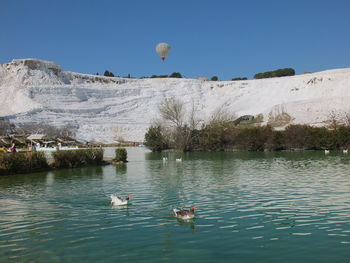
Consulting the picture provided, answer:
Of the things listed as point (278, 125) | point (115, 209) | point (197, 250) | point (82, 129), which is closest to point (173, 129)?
point (278, 125)

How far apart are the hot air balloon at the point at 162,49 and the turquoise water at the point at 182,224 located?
94.0ft

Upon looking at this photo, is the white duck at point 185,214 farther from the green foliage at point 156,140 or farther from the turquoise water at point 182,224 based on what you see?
the green foliage at point 156,140

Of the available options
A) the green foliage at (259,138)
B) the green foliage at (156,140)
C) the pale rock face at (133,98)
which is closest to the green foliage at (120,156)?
the green foliage at (259,138)

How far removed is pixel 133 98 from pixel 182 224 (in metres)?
93.3

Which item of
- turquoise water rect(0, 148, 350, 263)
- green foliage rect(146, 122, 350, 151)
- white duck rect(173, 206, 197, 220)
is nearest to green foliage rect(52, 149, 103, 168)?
turquoise water rect(0, 148, 350, 263)

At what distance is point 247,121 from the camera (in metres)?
75.6

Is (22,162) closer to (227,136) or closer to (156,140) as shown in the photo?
(156,140)

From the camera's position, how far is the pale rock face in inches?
2827

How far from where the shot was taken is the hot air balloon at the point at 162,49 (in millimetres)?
42781

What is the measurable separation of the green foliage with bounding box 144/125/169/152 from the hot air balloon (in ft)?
43.3

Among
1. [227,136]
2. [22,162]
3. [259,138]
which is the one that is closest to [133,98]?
[227,136]

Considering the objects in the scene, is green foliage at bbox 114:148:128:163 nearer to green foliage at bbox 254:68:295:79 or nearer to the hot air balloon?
the hot air balloon

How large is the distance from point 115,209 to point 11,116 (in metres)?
69.0

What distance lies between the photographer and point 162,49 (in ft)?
140
